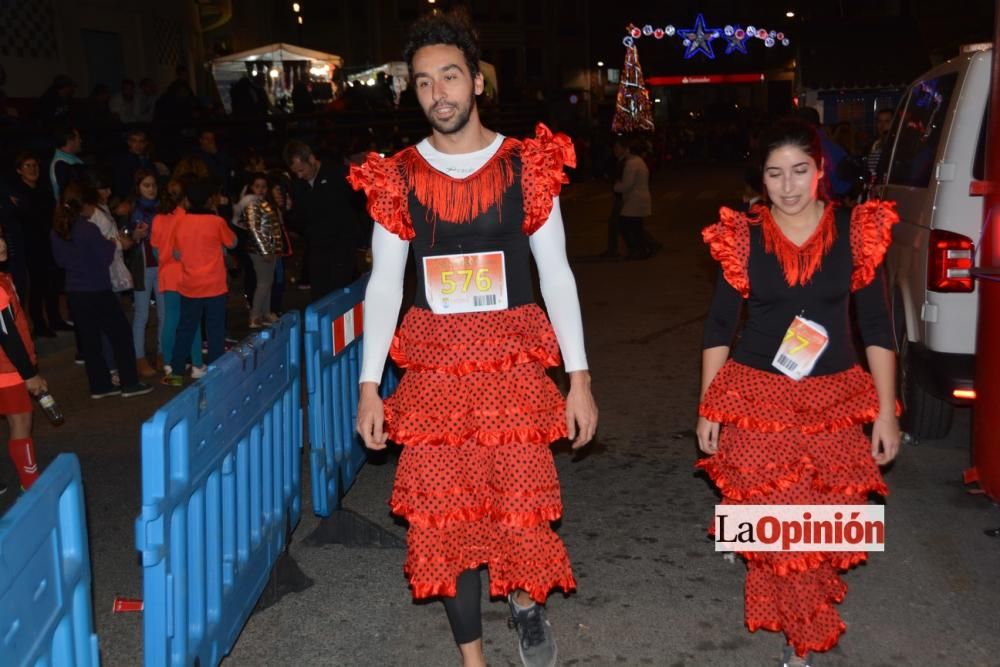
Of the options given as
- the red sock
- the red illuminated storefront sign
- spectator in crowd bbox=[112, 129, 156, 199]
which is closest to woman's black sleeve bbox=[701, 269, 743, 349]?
the red sock

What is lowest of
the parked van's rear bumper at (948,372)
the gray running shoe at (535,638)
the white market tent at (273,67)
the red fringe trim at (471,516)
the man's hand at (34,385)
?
the gray running shoe at (535,638)

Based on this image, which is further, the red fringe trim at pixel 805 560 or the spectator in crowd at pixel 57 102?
the spectator in crowd at pixel 57 102

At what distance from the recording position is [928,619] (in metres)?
4.34

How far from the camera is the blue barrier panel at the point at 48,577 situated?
2.12 m

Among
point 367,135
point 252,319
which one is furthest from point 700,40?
point 252,319

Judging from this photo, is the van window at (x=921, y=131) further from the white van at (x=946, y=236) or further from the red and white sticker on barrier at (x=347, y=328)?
the red and white sticker on barrier at (x=347, y=328)

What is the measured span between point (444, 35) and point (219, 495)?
1652 millimetres

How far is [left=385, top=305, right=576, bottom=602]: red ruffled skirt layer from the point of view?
356 centimetres

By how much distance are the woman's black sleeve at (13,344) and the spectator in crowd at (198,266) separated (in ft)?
9.98

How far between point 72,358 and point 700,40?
44227 mm

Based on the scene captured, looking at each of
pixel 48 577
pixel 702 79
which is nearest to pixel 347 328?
pixel 48 577

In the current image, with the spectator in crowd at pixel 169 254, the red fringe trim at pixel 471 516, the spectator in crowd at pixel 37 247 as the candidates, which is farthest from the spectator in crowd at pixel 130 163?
the red fringe trim at pixel 471 516

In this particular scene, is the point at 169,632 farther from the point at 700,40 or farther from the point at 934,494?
the point at 700,40

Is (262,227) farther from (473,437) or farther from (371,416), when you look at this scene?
(473,437)
